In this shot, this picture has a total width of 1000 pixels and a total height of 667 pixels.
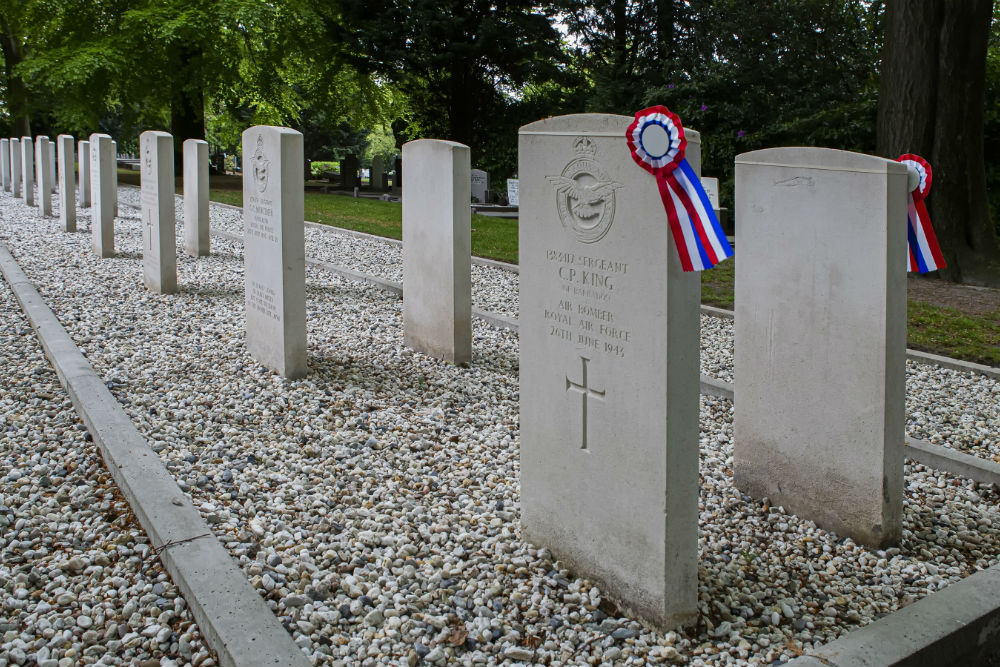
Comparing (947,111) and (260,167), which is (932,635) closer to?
(260,167)

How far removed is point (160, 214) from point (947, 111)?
827cm

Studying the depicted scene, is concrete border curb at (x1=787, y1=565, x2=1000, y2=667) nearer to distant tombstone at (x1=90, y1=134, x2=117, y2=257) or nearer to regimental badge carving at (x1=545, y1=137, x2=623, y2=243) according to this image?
regimental badge carving at (x1=545, y1=137, x2=623, y2=243)

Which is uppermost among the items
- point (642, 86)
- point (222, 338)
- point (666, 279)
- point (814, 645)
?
point (642, 86)

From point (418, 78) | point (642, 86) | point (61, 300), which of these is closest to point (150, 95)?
point (418, 78)

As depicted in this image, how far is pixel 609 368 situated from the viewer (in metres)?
3.28

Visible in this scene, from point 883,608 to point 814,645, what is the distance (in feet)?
1.46

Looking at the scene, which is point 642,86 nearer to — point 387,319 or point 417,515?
point 387,319

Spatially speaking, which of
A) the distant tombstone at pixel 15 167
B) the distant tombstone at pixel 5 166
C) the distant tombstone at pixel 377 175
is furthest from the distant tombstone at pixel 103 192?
the distant tombstone at pixel 377 175

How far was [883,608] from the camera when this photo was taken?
11.1 feet

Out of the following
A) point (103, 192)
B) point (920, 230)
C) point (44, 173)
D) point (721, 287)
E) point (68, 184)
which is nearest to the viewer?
point (920, 230)

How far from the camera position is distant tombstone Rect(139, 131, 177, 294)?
9.16 m

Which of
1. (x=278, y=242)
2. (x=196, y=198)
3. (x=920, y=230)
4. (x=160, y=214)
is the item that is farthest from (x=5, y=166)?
(x=920, y=230)

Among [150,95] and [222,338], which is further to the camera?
[150,95]

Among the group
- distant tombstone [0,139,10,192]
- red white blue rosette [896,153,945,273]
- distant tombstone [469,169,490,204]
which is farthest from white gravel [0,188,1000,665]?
distant tombstone [0,139,10,192]
